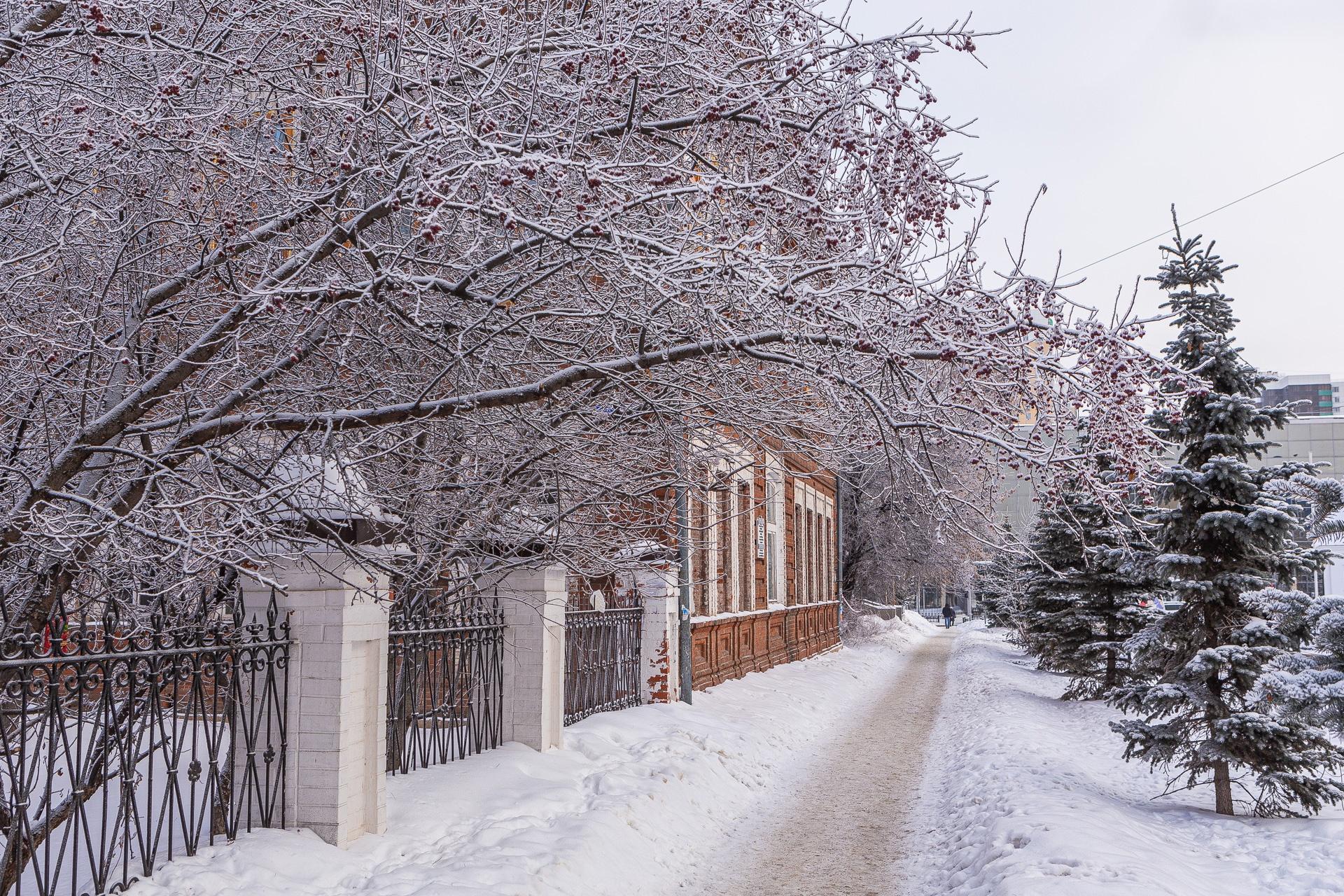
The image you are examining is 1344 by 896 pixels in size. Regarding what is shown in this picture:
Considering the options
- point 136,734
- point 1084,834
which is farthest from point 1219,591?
point 136,734

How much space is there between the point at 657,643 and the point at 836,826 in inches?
175

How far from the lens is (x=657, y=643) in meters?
13.0

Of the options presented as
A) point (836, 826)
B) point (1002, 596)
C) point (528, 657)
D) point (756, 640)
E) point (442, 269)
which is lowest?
point (836, 826)

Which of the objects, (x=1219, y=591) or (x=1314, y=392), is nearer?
(x=1219, y=591)

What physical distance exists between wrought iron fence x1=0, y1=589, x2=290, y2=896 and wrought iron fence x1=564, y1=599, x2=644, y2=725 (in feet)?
12.8

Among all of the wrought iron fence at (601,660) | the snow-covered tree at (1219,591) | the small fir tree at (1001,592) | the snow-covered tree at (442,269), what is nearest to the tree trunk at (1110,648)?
the snow-covered tree at (1219,591)

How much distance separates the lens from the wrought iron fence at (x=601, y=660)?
10.9 metres

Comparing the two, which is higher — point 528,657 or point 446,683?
point 528,657

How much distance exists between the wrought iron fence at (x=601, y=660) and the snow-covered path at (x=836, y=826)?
2.17 metres

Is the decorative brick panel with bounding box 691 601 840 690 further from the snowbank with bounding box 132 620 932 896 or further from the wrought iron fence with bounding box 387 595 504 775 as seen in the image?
the wrought iron fence with bounding box 387 595 504 775

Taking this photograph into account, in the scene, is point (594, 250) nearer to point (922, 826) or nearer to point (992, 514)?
point (992, 514)

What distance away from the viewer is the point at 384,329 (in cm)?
626

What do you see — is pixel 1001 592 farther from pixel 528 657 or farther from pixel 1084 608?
pixel 528 657

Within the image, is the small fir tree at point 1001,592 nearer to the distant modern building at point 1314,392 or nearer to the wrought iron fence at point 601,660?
the wrought iron fence at point 601,660
